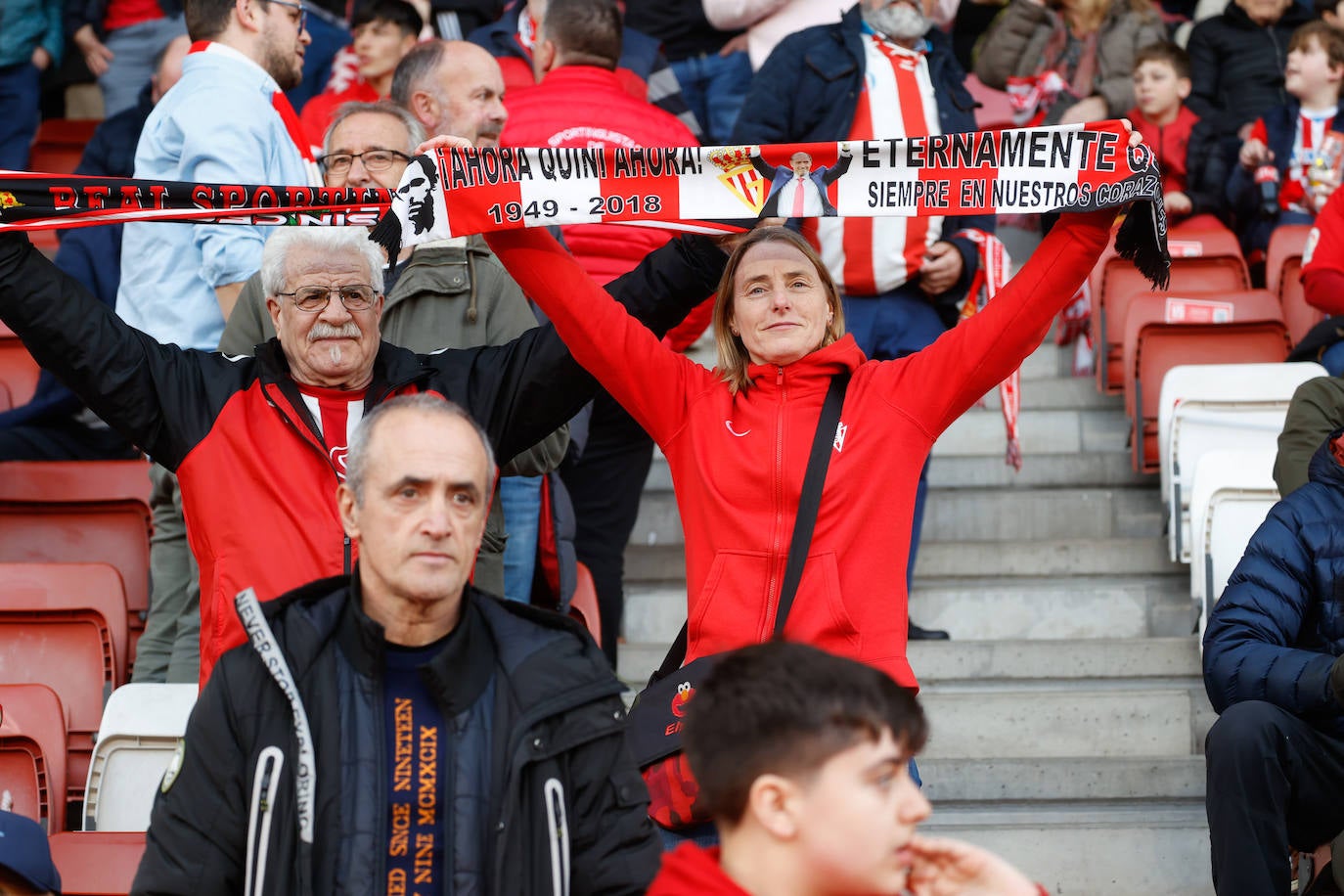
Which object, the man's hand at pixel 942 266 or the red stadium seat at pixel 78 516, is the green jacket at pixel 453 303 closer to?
the red stadium seat at pixel 78 516

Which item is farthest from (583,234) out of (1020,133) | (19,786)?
(19,786)

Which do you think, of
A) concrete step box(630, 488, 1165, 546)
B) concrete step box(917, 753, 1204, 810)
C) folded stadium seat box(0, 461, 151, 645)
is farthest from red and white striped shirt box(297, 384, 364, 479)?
concrete step box(630, 488, 1165, 546)

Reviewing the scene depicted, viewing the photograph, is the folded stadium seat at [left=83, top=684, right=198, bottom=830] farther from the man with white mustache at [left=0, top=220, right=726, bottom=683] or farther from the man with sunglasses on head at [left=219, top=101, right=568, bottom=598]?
the man with sunglasses on head at [left=219, top=101, right=568, bottom=598]

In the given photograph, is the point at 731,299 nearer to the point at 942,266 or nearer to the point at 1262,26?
the point at 942,266

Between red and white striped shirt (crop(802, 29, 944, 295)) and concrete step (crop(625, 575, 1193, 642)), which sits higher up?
red and white striped shirt (crop(802, 29, 944, 295))

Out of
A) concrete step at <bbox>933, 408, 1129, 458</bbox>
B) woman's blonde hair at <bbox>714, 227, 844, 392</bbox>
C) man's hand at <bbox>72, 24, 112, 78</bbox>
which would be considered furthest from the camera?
man's hand at <bbox>72, 24, 112, 78</bbox>

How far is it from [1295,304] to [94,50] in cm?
602

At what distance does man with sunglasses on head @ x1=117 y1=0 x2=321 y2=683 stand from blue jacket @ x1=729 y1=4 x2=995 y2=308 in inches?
58.7

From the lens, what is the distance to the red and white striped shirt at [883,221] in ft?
18.3

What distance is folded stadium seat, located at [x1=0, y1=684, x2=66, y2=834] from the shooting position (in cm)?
425

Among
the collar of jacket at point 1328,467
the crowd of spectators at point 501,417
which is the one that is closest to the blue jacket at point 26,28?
the crowd of spectators at point 501,417

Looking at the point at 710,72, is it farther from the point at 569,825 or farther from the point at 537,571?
the point at 569,825

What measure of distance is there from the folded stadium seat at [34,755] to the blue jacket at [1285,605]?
9.05 ft

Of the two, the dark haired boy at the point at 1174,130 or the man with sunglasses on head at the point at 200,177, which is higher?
the dark haired boy at the point at 1174,130
